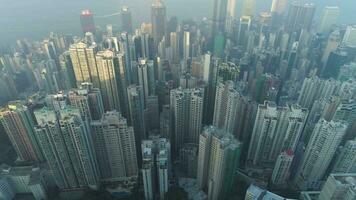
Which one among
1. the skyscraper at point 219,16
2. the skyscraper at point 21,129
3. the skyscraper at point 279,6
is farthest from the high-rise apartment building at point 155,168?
the skyscraper at point 279,6

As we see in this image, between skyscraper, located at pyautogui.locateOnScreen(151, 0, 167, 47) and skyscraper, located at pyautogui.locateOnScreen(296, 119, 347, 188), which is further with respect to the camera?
skyscraper, located at pyautogui.locateOnScreen(151, 0, 167, 47)

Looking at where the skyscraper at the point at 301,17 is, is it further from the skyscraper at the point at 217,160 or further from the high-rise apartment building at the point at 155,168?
the high-rise apartment building at the point at 155,168

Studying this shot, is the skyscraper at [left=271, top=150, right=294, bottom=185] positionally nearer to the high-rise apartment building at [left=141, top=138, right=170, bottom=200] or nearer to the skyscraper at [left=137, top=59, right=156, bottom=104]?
the high-rise apartment building at [left=141, top=138, right=170, bottom=200]

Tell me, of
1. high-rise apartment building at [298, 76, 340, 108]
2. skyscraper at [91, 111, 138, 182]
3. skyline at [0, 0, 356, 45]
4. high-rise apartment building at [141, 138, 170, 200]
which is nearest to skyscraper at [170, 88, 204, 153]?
high-rise apartment building at [141, 138, 170, 200]

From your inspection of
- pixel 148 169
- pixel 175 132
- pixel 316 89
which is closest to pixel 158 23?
pixel 175 132

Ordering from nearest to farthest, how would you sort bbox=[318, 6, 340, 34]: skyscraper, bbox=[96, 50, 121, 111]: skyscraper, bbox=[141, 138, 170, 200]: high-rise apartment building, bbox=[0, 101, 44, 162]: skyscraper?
bbox=[141, 138, 170, 200]: high-rise apartment building
bbox=[0, 101, 44, 162]: skyscraper
bbox=[96, 50, 121, 111]: skyscraper
bbox=[318, 6, 340, 34]: skyscraper

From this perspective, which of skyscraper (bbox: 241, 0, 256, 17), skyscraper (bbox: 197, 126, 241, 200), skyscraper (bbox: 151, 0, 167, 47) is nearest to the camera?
skyscraper (bbox: 197, 126, 241, 200)

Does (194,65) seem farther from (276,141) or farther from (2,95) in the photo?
(2,95)

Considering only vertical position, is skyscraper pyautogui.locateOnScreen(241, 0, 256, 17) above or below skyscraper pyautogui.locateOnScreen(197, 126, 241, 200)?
above
